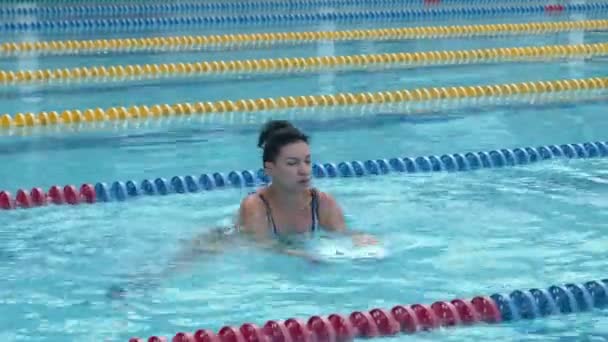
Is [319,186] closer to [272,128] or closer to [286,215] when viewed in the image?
[286,215]

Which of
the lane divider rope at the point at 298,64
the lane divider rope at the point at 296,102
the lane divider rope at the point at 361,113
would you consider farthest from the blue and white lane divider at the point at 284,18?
the lane divider rope at the point at 361,113

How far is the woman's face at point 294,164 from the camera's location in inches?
194

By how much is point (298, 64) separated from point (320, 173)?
422 centimetres

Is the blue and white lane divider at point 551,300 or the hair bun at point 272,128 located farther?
the hair bun at point 272,128

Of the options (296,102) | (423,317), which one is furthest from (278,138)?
(296,102)

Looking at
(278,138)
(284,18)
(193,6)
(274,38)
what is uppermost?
(193,6)

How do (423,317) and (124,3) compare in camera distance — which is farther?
(124,3)

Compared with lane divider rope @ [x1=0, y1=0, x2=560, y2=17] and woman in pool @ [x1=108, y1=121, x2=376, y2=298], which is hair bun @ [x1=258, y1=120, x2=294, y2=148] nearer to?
woman in pool @ [x1=108, y1=121, x2=376, y2=298]

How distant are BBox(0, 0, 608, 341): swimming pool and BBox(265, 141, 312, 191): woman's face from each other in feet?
1.24

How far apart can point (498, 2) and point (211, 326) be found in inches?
497

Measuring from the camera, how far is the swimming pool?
184 inches

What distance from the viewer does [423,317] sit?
4.26 metres

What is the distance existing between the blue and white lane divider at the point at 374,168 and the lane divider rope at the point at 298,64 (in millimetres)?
3828

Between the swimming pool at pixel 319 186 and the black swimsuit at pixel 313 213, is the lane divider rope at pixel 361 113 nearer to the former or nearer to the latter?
the swimming pool at pixel 319 186
